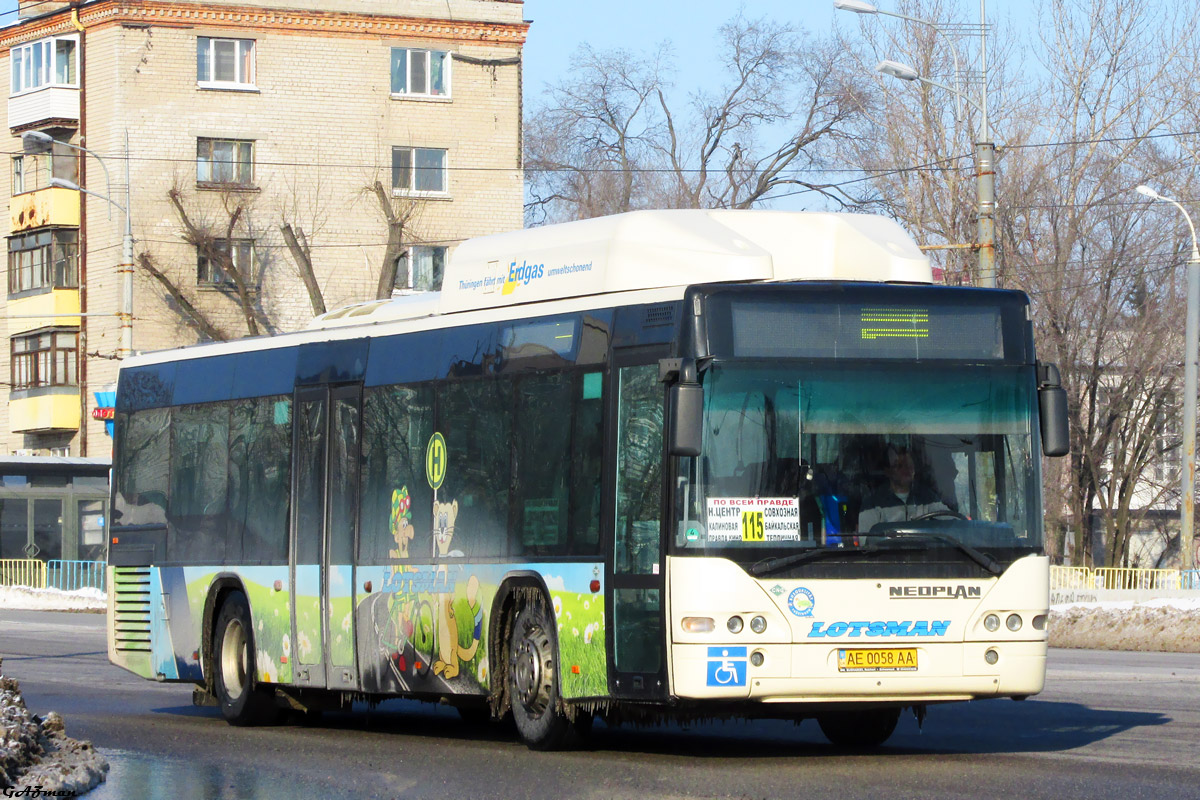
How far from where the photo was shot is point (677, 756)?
1138cm

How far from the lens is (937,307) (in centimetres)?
1088

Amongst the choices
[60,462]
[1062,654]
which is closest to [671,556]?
[1062,654]

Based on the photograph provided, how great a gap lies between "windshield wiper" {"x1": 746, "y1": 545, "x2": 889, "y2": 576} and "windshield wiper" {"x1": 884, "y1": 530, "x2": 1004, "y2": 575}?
0.28 m

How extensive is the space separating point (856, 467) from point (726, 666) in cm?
132

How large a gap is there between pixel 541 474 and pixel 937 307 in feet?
8.75

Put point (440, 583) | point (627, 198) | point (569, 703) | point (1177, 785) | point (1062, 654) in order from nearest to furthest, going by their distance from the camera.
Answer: point (1177, 785)
point (569, 703)
point (440, 583)
point (1062, 654)
point (627, 198)

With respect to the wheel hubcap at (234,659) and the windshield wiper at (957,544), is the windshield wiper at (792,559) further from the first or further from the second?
the wheel hubcap at (234,659)

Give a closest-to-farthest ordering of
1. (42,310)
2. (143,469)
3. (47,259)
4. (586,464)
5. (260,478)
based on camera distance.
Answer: (586,464) → (260,478) → (143,469) → (47,259) → (42,310)

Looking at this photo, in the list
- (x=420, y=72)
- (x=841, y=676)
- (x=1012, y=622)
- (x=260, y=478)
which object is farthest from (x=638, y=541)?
(x=420, y=72)

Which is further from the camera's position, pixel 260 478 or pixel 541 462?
pixel 260 478

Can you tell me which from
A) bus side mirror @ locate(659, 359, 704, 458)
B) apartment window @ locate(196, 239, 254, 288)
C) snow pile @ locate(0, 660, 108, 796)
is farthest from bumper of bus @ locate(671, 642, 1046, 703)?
apartment window @ locate(196, 239, 254, 288)

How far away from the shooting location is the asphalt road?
9.67 m

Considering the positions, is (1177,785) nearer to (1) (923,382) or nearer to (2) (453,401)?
(1) (923,382)

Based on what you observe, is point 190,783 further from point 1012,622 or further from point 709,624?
point 1012,622
